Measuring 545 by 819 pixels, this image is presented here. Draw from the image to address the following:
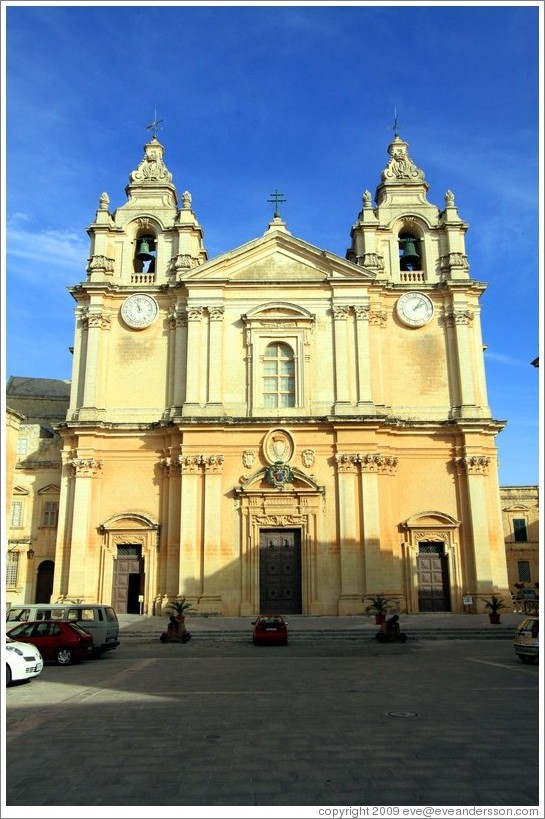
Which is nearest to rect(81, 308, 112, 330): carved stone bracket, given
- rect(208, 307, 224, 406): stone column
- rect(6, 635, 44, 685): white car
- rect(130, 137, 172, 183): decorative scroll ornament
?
rect(208, 307, 224, 406): stone column

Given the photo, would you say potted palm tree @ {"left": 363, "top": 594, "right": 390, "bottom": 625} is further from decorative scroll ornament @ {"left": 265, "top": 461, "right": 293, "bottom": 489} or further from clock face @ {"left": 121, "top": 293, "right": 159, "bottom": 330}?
clock face @ {"left": 121, "top": 293, "right": 159, "bottom": 330}

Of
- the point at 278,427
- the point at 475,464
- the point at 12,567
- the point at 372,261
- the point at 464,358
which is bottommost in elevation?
the point at 12,567

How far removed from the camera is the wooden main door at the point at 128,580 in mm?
30906

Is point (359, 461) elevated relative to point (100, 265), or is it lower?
lower

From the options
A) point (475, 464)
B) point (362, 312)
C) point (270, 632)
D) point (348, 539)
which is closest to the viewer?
point (270, 632)

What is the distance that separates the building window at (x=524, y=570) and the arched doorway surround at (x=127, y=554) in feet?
114

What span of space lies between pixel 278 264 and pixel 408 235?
7830mm

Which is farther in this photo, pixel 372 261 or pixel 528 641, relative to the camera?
pixel 372 261

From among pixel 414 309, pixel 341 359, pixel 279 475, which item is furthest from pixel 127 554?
pixel 414 309

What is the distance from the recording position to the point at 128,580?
31156 millimetres

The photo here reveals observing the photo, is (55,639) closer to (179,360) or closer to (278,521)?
(278,521)

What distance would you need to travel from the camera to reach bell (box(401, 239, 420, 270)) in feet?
117

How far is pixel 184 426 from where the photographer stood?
31.0 meters

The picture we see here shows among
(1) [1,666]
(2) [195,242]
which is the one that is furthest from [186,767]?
(2) [195,242]
